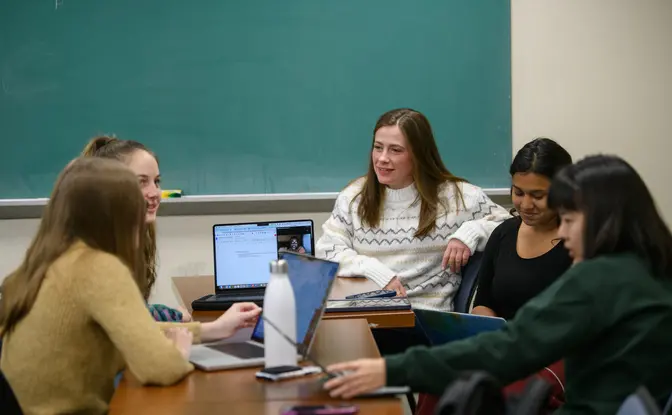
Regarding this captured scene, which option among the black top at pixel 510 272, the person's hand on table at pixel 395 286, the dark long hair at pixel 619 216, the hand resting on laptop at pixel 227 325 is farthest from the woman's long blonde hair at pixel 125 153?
the dark long hair at pixel 619 216

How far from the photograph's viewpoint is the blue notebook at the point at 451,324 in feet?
8.38

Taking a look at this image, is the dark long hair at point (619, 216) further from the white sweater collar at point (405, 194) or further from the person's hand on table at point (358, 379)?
the white sweater collar at point (405, 194)

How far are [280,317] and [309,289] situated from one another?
0.17 metres

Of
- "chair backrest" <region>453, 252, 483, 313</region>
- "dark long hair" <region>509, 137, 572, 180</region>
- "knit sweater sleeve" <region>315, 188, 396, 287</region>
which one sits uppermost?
"dark long hair" <region>509, 137, 572, 180</region>

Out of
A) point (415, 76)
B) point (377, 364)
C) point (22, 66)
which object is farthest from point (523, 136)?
point (377, 364)

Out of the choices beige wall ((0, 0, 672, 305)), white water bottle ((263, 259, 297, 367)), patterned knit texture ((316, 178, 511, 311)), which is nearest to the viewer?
white water bottle ((263, 259, 297, 367))

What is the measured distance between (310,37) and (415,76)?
543 millimetres

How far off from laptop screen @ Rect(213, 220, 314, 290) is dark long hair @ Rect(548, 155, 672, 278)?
137 cm

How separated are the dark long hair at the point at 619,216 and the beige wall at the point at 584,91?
251cm

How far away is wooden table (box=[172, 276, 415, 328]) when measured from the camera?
2.59 metres

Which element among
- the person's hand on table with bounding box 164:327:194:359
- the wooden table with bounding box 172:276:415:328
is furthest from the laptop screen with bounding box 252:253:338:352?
the wooden table with bounding box 172:276:415:328

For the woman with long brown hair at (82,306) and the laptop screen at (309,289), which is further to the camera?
the laptop screen at (309,289)

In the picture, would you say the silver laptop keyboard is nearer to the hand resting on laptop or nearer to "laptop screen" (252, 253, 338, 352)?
the hand resting on laptop

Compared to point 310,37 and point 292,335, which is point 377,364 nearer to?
point 292,335
